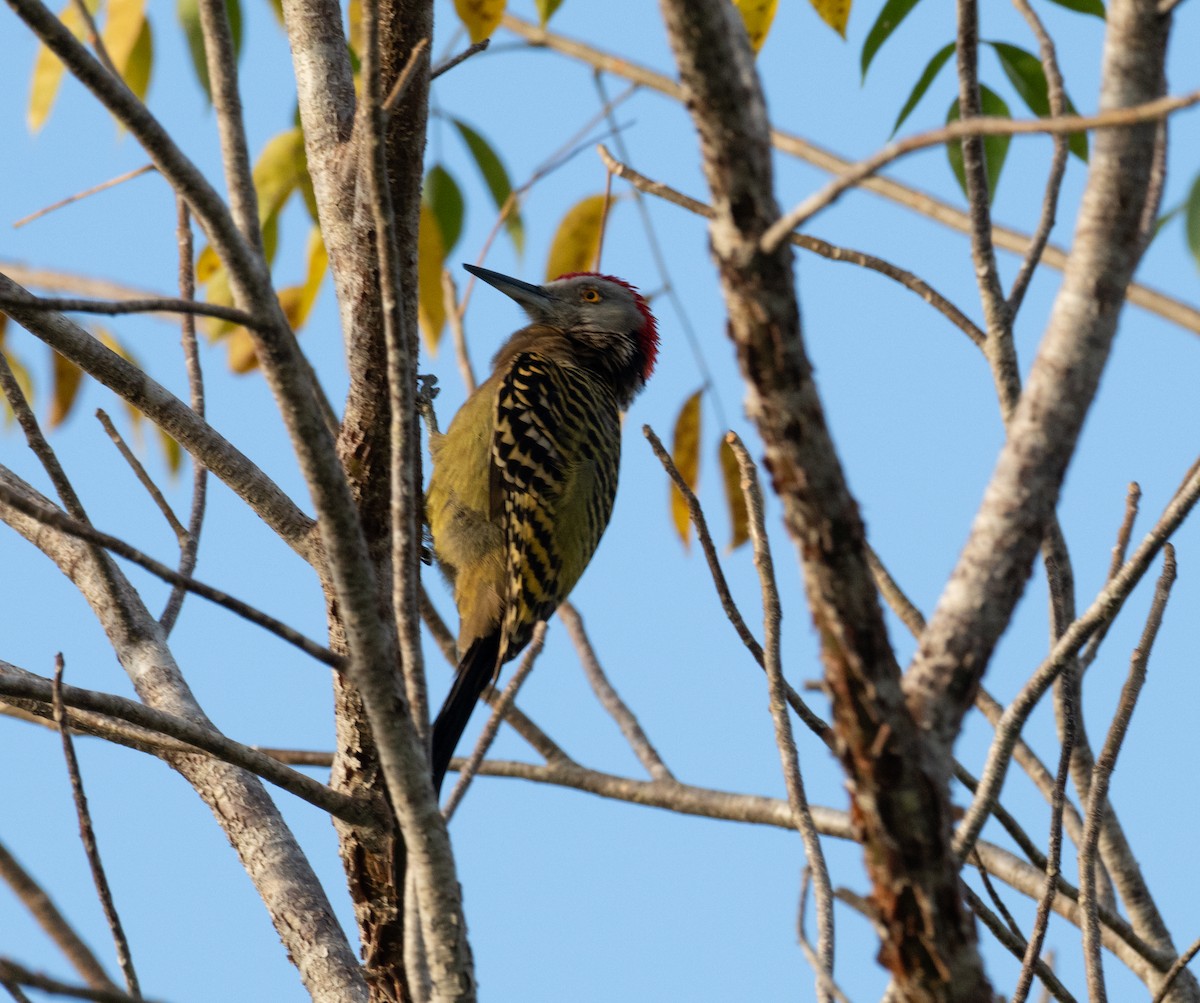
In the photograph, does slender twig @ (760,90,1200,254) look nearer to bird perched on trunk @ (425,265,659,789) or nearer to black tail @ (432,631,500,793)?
black tail @ (432,631,500,793)

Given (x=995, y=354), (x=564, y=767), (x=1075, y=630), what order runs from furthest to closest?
1. (x=564, y=767)
2. (x=995, y=354)
3. (x=1075, y=630)

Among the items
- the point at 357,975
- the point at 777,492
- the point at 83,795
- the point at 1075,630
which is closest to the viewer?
the point at 777,492

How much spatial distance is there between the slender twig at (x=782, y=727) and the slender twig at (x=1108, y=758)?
414mm

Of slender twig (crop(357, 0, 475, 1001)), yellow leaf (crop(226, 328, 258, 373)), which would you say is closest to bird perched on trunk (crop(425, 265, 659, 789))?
yellow leaf (crop(226, 328, 258, 373))

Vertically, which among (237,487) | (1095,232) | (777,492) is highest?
(237,487)

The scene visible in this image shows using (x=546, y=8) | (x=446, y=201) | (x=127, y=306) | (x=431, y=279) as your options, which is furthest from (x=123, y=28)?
(x=127, y=306)

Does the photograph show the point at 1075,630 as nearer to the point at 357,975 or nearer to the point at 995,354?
the point at 995,354

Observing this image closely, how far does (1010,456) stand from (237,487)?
1.87 meters

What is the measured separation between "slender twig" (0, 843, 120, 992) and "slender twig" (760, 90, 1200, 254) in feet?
3.43

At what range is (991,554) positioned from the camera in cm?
148

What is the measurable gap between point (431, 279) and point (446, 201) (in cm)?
33

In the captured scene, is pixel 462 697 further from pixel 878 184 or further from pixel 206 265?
pixel 878 184

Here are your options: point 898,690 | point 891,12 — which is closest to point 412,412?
point 898,690

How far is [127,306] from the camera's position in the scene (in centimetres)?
151
